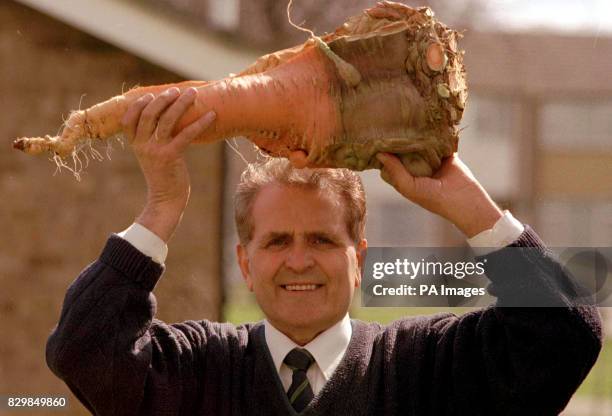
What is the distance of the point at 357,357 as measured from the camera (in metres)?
2.15

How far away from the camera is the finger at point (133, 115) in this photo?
6.52ft

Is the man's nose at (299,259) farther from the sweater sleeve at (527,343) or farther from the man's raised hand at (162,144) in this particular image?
the sweater sleeve at (527,343)

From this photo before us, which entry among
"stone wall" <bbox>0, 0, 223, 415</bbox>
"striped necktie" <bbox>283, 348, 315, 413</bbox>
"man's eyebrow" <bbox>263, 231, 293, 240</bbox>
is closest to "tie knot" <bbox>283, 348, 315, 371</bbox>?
"striped necktie" <bbox>283, 348, 315, 413</bbox>

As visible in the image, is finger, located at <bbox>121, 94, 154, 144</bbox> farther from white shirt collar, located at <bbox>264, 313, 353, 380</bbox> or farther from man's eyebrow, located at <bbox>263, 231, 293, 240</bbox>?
white shirt collar, located at <bbox>264, 313, 353, 380</bbox>

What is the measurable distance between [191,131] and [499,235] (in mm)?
622

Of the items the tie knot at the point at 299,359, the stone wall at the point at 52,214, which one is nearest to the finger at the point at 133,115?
the tie knot at the point at 299,359

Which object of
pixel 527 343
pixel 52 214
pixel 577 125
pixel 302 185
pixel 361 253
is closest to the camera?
pixel 527 343

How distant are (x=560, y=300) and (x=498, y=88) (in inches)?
124

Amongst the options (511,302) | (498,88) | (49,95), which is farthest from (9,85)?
(511,302)

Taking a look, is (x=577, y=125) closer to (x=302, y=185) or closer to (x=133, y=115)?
(x=302, y=185)

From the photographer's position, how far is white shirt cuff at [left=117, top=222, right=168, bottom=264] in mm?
2010

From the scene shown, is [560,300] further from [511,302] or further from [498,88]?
[498,88]

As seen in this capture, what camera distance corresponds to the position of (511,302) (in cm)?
198

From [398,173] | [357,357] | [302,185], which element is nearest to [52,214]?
[302,185]
